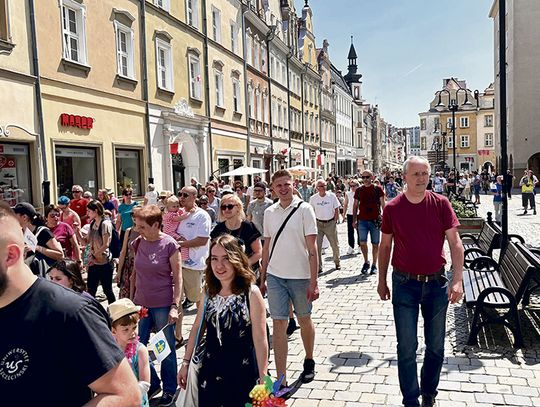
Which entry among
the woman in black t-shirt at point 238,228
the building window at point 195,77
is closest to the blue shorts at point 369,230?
the woman in black t-shirt at point 238,228

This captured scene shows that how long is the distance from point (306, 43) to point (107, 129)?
31.9 meters

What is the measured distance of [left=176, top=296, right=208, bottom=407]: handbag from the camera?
3258 millimetres

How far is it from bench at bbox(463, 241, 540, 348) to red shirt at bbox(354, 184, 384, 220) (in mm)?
2565

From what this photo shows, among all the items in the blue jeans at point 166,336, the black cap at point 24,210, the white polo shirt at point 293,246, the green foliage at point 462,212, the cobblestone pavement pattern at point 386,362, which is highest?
the black cap at point 24,210

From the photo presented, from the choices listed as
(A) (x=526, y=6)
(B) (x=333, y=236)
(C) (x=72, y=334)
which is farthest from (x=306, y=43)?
(C) (x=72, y=334)

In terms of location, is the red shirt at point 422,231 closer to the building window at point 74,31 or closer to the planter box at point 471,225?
the planter box at point 471,225

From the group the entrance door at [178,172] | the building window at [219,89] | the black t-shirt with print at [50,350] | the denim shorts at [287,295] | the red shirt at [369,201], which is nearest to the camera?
the black t-shirt with print at [50,350]

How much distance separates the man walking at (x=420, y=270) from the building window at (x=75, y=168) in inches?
458

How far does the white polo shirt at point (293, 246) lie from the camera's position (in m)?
4.83

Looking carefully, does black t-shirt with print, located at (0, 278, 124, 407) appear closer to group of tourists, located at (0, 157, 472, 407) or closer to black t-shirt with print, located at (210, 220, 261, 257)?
group of tourists, located at (0, 157, 472, 407)

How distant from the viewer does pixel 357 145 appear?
76.6m

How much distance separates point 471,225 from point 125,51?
39.8ft

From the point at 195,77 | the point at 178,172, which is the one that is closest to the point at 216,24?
the point at 195,77

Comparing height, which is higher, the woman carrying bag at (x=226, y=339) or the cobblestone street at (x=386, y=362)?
the woman carrying bag at (x=226, y=339)
